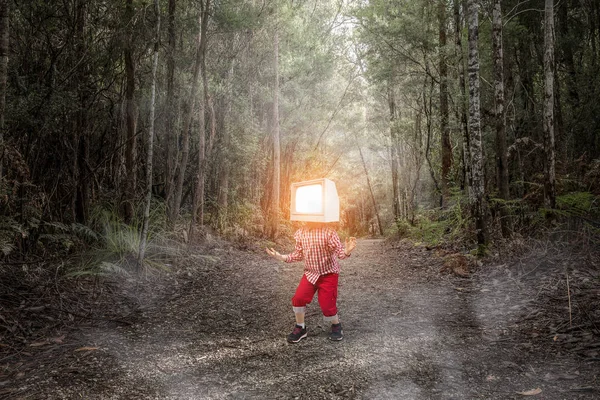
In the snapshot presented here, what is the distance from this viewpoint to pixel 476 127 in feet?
24.4

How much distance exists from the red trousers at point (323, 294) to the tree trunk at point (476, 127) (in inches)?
174

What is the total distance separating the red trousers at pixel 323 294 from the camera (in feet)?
13.6

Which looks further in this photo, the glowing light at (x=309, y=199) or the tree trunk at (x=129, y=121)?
the tree trunk at (x=129, y=121)

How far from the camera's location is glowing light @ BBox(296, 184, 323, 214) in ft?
11.5

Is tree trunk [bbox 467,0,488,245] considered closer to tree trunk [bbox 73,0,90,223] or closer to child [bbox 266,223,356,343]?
child [bbox 266,223,356,343]

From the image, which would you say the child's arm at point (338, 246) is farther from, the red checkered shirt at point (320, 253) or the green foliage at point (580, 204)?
the green foliage at point (580, 204)

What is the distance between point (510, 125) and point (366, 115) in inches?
627

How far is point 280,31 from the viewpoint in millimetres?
14859

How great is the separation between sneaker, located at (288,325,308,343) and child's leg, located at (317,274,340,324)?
0.32 meters

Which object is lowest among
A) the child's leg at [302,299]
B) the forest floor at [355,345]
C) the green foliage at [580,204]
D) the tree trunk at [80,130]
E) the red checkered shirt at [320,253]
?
the forest floor at [355,345]

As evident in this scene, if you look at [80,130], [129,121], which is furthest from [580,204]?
[80,130]

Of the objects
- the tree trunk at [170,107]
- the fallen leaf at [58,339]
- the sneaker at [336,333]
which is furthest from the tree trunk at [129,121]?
the sneaker at [336,333]

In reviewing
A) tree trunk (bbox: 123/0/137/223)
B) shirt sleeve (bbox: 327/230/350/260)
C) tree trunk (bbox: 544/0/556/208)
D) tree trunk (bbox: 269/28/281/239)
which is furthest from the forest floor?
tree trunk (bbox: 269/28/281/239)

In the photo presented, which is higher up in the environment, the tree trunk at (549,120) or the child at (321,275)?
the tree trunk at (549,120)
